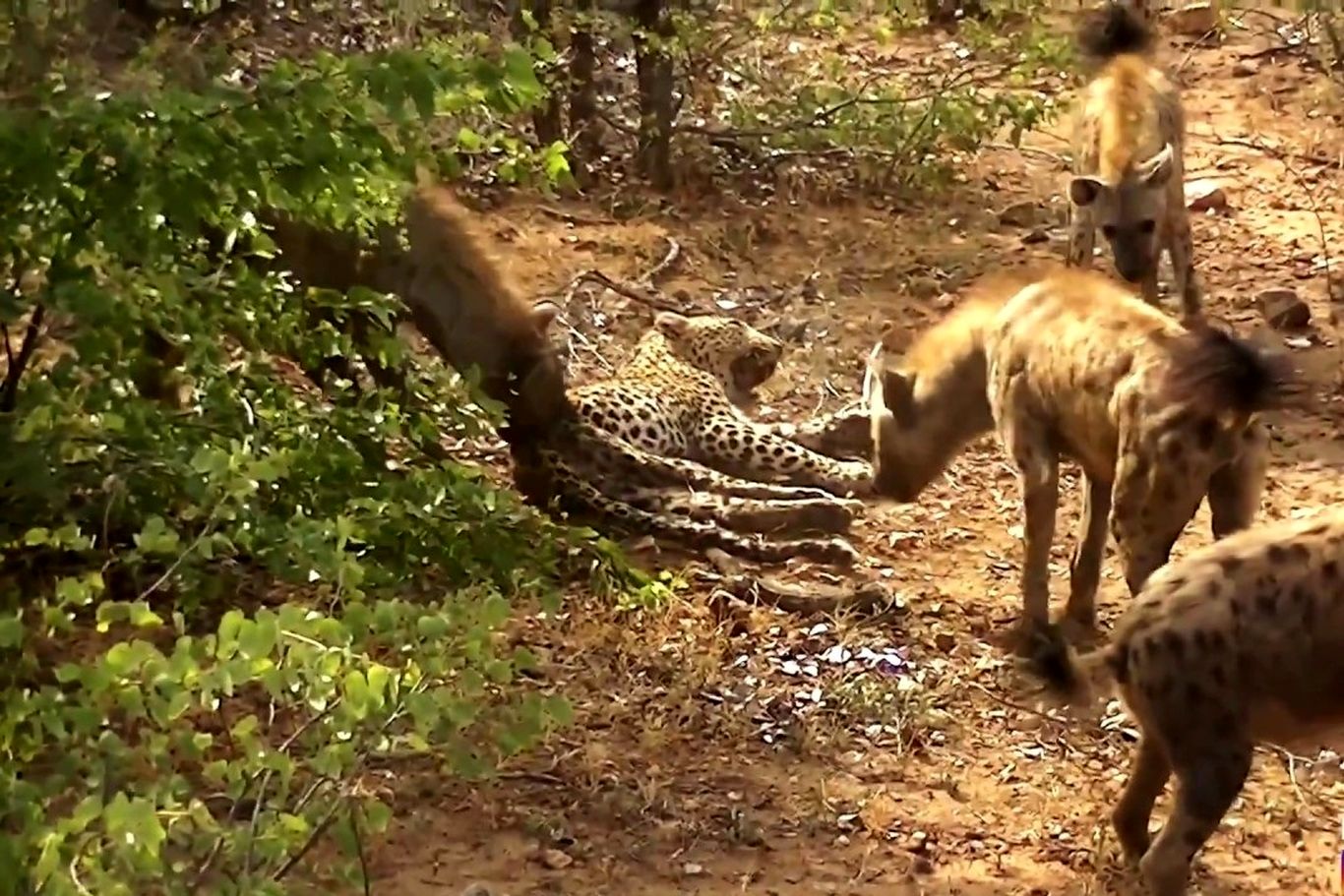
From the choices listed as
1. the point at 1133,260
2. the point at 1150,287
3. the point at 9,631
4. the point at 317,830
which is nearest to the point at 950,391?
the point at 1133,260

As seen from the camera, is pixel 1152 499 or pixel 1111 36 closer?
pixel 1152 499

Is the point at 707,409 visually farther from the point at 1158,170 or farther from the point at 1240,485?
the point at 1240,485

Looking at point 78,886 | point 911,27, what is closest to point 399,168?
point 78,886

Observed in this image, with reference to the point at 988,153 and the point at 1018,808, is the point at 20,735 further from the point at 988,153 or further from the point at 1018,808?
the point at 988,153

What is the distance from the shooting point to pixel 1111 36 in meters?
9.71

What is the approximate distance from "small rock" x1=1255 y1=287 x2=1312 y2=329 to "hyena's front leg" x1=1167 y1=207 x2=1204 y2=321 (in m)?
0.29

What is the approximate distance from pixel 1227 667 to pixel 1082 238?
4.57m

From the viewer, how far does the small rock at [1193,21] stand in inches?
498

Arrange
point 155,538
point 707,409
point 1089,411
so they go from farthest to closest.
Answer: point 707,409 → point 1089,411 → point 155,538

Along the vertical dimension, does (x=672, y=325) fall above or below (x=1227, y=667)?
below

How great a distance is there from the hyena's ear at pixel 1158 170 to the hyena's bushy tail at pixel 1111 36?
1.26 meters

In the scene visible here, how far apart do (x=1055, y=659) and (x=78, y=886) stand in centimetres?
264

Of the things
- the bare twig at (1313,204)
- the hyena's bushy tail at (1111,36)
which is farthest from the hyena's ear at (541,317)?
the bare twig at (1313,204)

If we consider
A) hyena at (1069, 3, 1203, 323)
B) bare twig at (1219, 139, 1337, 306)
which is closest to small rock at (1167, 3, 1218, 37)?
bare twig at (1219, 139, 1337, 306)
